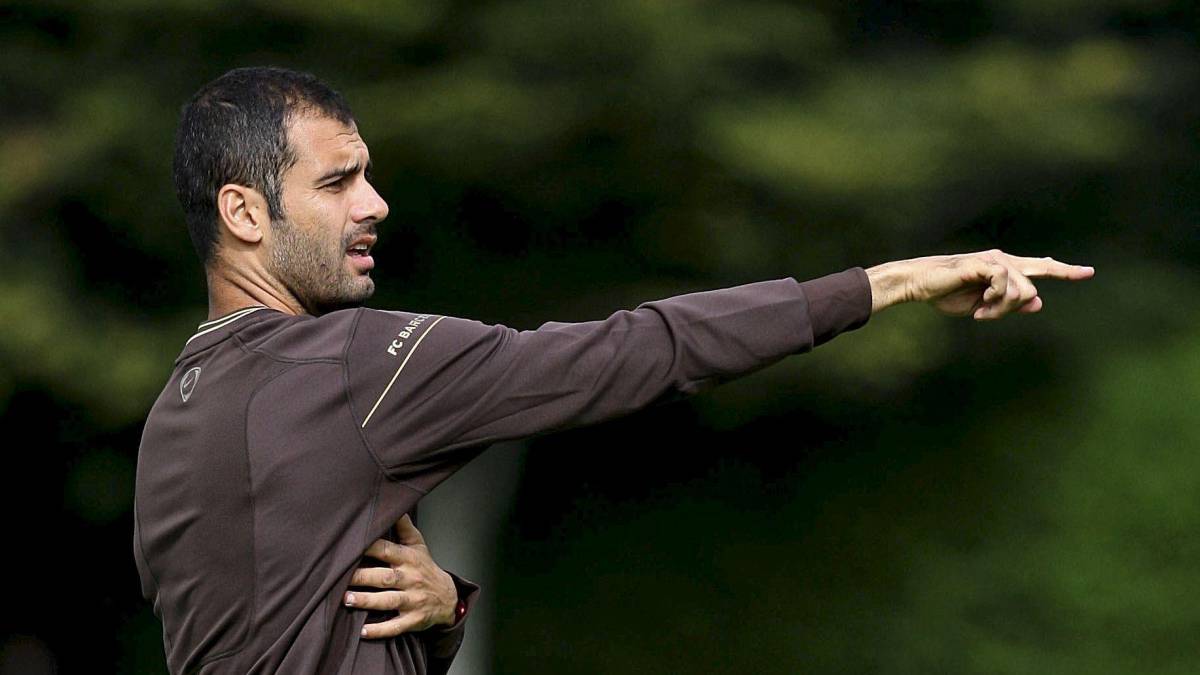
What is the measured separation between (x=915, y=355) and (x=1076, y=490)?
1179 mm

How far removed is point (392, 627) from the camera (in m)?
2.29

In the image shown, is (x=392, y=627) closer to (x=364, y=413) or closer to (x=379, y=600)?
(x=379, y=600)

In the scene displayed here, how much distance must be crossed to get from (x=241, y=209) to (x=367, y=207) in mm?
175

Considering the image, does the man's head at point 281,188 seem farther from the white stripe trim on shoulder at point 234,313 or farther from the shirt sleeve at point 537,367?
the shirt sleeve at point 537,367

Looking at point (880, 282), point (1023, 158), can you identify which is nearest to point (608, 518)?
point (1023, 158)

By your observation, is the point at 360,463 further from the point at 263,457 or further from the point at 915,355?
the point at 915,355

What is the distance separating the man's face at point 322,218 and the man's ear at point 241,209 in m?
0.02

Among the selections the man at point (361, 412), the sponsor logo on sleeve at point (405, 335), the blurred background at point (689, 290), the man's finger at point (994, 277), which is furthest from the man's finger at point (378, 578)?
the blurred background at point (689, 290)

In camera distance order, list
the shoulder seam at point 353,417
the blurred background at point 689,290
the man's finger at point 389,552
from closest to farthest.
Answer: the shoulder seam at point 353,417, the man's finger at point 389,552, the blurred background at point 689,290

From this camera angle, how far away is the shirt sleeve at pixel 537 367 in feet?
7.19

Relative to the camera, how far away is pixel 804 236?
575 cm

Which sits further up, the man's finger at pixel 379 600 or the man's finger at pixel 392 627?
the man's finger at pixel 379 600

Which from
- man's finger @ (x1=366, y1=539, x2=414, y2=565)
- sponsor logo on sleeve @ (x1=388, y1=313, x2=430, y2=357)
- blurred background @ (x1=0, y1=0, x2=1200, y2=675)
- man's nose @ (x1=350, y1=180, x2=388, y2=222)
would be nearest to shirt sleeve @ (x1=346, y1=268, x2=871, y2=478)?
sponsor logo on sleeve @ (x1=388, y1=313, x2=430, y2=357)

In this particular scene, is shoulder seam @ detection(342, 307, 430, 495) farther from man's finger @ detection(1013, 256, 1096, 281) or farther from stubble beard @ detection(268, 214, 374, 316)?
man's finger @ detection(1013, 256, 1096, 281)
